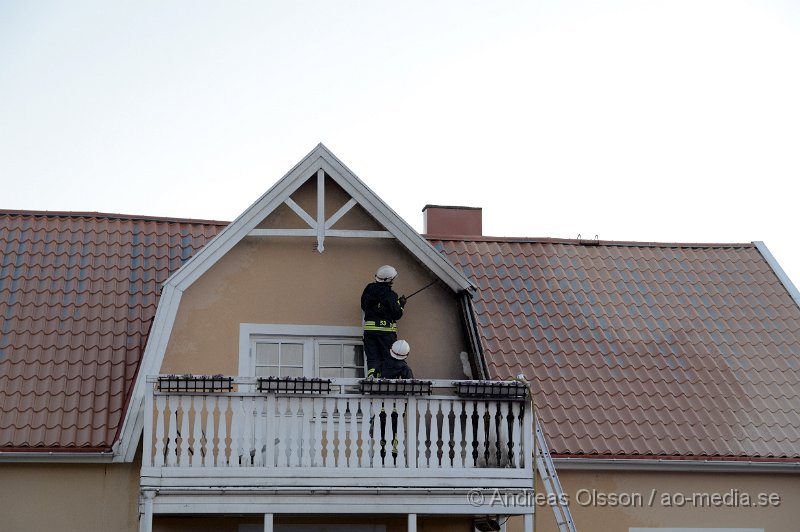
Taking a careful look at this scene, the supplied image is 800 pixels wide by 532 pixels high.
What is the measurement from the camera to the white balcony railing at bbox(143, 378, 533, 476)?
13.9 m

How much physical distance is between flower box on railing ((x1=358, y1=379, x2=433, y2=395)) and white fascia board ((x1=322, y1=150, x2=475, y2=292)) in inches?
82.2

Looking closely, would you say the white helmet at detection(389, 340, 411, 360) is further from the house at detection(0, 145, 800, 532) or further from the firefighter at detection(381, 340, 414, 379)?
the house at detection(0, 145, 800, 532)

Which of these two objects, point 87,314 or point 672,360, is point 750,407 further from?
point 87,314

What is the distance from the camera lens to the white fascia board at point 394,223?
15.9 metres

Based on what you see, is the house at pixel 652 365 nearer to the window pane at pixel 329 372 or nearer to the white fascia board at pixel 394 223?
the white fascia board at pixel 394 223

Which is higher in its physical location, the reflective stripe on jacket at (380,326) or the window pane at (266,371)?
the reflective stripe on jacket at (380,326)

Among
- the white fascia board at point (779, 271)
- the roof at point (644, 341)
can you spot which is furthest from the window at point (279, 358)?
the white fascia board at point (779, 271)

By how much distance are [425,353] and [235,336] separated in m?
2.54

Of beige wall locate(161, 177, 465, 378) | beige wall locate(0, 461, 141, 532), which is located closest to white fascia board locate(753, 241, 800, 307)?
beige wall locate(161, 177, 465, 378)

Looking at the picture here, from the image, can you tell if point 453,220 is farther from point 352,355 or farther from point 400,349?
point 400,349

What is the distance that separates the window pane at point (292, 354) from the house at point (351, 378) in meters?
0.08

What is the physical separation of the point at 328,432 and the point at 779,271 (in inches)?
344

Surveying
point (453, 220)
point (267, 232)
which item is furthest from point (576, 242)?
point (267, 232)

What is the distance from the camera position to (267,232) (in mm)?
15914
